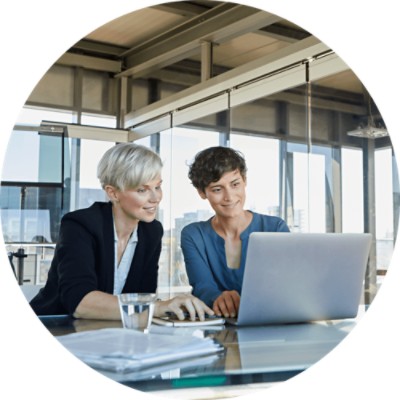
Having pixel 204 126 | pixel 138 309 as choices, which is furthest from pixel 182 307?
pixel 204 126

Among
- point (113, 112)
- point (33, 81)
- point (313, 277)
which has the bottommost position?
point (313, 277)

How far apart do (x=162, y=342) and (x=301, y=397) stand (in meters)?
0.39

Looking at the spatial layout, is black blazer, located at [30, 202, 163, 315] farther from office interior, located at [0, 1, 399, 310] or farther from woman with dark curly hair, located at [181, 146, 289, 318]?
office interior, located at [0, 1, 399, 310]

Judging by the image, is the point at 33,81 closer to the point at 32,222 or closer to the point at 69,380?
the point at 69,380

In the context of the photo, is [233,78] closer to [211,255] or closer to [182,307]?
[211,255]

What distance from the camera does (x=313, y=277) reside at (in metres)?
1.64

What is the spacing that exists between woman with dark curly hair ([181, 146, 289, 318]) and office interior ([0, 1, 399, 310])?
682mm

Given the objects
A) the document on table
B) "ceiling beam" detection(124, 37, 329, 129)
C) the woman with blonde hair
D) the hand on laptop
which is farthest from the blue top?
"ceiling beam" detection(124, 37, 329, 129)

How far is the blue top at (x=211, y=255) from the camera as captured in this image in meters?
2.24

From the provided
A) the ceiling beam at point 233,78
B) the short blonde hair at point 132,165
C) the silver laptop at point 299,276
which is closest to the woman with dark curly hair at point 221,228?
the short blonde hair at point 132,165

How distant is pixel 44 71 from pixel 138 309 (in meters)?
0.60

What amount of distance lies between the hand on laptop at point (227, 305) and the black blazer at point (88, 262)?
394 millimetres

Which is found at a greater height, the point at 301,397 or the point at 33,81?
the point at 33,81

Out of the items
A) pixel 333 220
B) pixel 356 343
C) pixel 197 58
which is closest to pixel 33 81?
pixel 356 343
